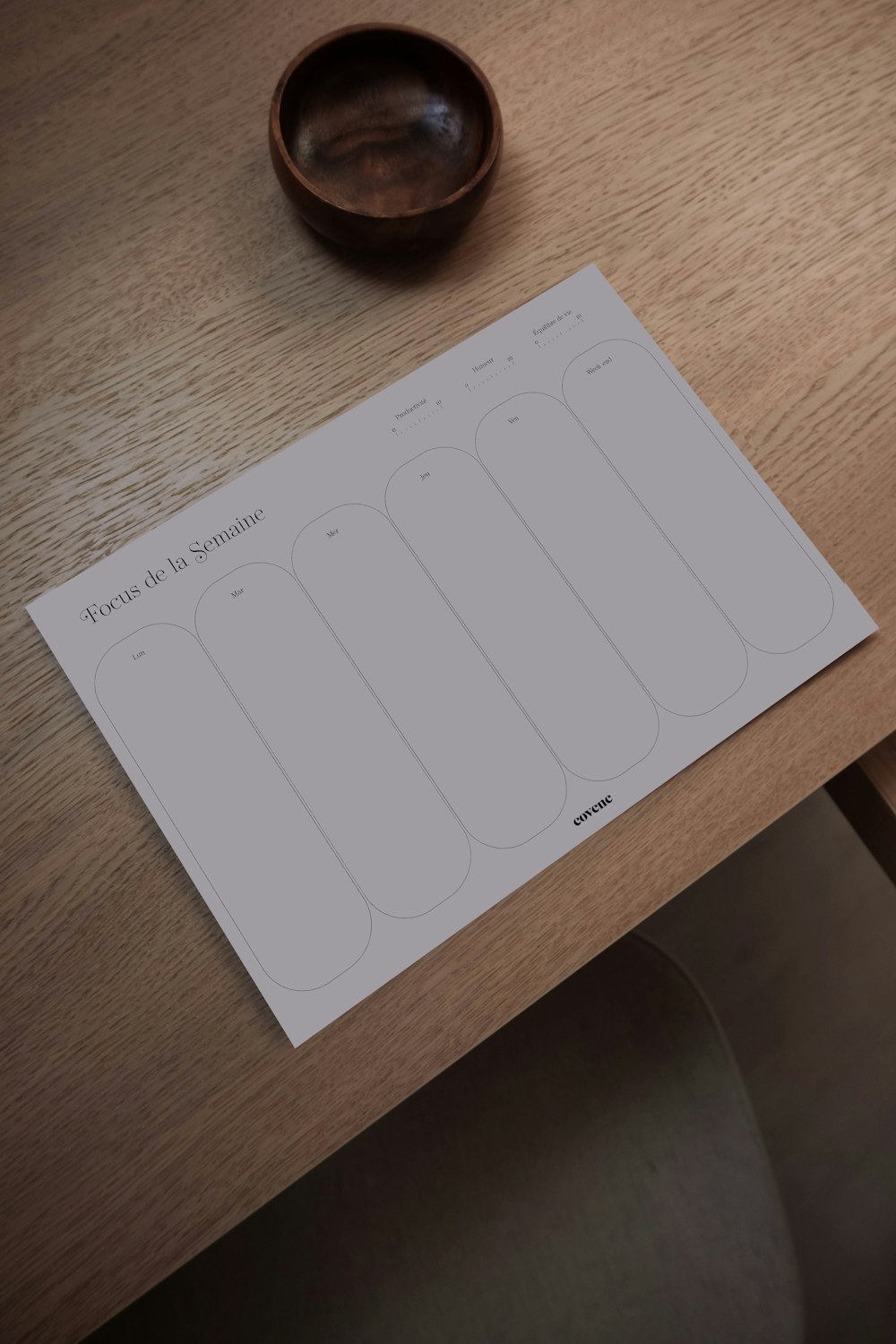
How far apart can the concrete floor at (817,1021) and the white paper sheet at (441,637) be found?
66 centimetres

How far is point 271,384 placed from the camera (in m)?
0.55

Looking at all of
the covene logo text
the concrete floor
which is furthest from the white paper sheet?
the concrete floor

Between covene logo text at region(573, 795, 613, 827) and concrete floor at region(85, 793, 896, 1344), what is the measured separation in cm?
65

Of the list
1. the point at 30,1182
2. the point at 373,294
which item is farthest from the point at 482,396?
the point at 30,1182

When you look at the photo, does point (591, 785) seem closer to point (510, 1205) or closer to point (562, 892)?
point (562, 892)

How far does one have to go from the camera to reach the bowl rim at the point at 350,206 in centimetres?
52

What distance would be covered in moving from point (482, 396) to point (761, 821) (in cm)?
28

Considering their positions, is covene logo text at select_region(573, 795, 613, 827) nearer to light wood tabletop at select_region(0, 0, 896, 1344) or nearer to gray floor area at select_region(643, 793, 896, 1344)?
light wood tabletop at select_region(0, 0, 896, 1344)

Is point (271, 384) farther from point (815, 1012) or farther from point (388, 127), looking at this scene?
point (815, 1012)

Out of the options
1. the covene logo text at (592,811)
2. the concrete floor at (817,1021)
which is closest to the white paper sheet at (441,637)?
the covene logo text at (592,811)

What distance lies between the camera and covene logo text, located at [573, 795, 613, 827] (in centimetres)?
50

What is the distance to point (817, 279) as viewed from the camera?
586 millimetres

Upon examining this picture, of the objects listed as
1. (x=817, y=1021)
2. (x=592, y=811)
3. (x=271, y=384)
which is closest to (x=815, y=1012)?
(x=817, y=1021)

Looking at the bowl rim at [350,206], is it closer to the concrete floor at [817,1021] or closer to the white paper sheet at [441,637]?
the white paper sheet at [441,637]
